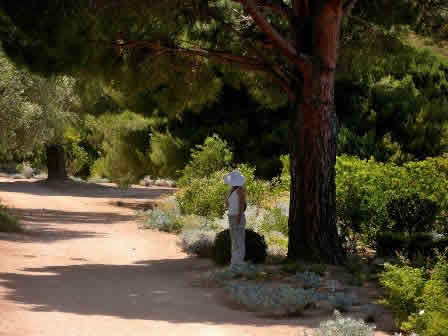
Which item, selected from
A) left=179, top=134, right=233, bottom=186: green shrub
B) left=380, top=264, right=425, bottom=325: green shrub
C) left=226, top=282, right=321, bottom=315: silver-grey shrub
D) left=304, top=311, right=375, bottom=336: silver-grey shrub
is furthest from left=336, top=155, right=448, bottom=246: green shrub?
left=179, top=134, right=233, bottom=186: green shrub

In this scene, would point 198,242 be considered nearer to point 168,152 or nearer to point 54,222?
point 54,222

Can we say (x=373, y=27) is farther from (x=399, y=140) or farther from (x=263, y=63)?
(x=399, y=140)

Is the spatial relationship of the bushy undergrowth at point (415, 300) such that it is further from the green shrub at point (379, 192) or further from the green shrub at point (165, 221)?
the green shrub at point (165, 221)

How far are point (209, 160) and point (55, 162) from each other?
1826 centimetres

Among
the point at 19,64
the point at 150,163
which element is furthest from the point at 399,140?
the point at 19,64

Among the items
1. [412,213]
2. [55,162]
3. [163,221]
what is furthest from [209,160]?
[55,162]

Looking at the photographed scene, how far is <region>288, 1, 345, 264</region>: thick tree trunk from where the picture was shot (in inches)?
467

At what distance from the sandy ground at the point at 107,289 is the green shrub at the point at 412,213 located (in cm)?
355

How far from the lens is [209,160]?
2134 cm

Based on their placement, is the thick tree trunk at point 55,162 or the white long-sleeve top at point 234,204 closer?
the white long-sleeve top at point 234,204

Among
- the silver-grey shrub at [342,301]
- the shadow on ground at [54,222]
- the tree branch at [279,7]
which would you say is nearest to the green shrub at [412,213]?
the tree branch at [279,7]

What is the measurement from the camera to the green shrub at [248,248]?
12.1m

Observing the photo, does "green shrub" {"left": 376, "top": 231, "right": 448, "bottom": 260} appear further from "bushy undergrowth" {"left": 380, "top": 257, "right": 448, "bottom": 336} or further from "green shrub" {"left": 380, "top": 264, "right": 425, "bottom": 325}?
"green shrub" {"left": 380, "top": 264, "right": 425, "bottom": 325}

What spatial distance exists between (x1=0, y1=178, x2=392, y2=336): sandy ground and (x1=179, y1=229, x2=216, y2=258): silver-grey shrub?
0.75 feet
